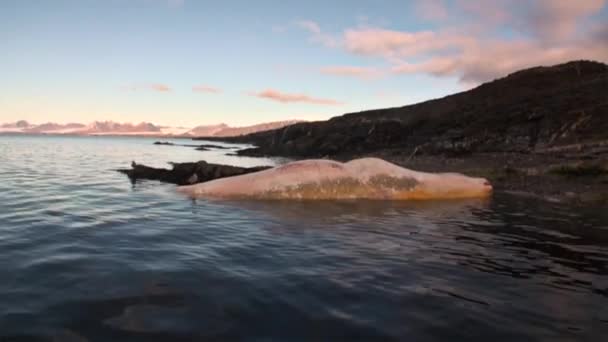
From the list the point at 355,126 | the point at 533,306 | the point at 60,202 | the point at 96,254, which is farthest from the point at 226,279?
the point at 355,126

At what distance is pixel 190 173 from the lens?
64.7ft

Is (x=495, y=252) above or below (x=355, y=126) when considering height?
below

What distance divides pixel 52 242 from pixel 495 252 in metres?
8.47

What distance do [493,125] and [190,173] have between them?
28.9 metres

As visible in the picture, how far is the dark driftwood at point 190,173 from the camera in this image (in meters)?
18.6

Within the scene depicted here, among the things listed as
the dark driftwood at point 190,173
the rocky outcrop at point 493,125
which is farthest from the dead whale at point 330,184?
the rocky outcrop at point 493,125

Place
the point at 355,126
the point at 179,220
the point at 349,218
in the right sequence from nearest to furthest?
the point at 179,220
the point at 349,218
the point at 355,126

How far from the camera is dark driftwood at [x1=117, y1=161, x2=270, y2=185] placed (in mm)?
18609

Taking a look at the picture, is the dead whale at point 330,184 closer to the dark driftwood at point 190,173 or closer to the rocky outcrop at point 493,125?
the dark driftwood at point 190,173

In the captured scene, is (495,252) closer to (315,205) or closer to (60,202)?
(315,205)

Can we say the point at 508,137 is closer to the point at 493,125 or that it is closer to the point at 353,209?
the point at 493,125

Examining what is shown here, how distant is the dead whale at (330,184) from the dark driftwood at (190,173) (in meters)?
3.64

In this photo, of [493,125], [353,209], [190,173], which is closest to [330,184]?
[353,209]

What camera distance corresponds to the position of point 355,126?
191 feet
